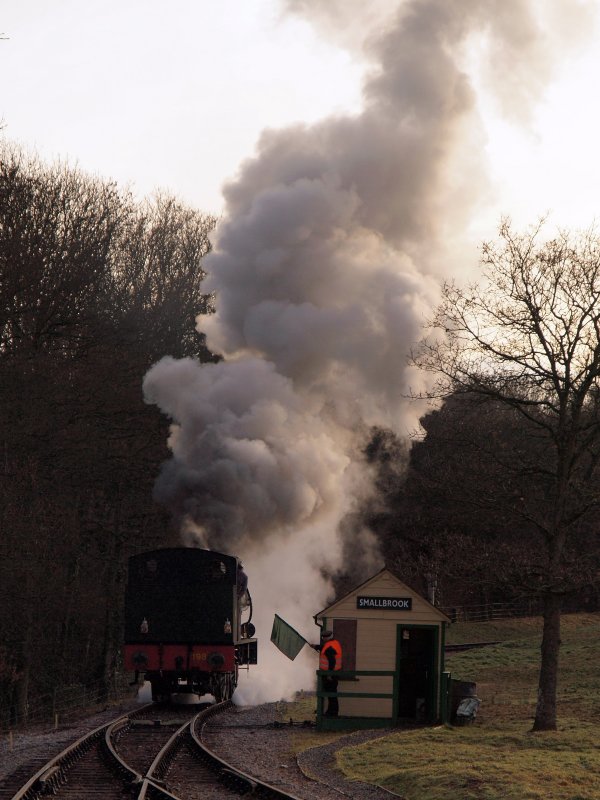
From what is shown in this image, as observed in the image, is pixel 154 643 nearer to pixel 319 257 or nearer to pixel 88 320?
pixel 319 257

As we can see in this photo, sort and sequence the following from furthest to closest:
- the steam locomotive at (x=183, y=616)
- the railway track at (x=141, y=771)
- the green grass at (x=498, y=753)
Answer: the steam locomotive at (x=183, y=616)
the green grass at (x=498, y=753)
the railway track at (x=141, y=771)

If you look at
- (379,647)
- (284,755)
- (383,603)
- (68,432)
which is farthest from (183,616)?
(68,432)

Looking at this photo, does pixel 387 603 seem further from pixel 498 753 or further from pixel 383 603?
pixel 498 753

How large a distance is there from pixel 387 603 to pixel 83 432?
18785 mm

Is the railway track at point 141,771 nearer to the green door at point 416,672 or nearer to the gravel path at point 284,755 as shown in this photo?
the gravel path at point 284,755

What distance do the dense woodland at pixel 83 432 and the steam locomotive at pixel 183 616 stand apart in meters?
5.71

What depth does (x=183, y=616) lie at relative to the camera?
80.6 ft

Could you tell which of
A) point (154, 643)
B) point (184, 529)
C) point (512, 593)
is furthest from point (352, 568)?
point (512, 593)

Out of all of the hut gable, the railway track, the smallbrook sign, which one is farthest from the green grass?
the smallbrook sign

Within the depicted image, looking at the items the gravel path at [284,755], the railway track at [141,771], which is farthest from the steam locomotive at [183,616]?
the railway track at [141,771]

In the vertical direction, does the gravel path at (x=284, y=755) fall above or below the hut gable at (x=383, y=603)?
below

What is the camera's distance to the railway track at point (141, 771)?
13047 mm

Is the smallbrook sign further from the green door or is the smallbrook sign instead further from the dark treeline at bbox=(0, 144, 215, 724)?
the dark treeline at bbox=(0, 144, 215, 724)

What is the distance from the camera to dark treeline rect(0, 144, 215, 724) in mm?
31938
